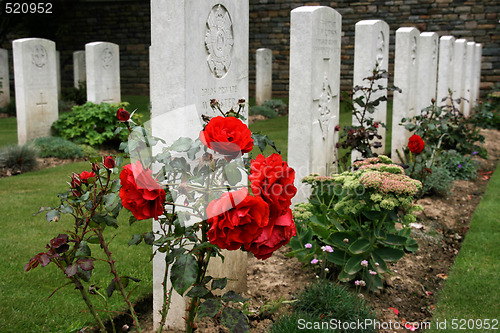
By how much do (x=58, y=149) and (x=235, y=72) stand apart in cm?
512

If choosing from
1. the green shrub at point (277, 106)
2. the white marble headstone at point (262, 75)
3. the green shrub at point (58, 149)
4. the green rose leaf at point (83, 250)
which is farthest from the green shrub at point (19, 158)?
the white marble headstone at point (262, 75)

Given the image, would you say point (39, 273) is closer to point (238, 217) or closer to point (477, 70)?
point (238, 217)

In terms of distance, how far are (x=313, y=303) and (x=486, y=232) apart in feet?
7.83

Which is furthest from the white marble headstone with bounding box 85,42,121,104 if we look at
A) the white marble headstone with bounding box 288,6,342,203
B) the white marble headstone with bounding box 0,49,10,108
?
the white marble headstone with bounding box 288,6,342,203

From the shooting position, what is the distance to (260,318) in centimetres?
286

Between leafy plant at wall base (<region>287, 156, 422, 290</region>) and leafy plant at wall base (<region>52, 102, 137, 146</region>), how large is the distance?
5.34m

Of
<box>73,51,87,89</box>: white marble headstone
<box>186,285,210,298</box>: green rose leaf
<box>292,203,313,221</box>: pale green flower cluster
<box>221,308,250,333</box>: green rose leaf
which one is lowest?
<box>221,308,250,333</box>: green rose leaf

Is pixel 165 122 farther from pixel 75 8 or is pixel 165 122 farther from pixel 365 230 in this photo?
pixel 75 8

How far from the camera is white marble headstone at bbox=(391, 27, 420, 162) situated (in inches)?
258

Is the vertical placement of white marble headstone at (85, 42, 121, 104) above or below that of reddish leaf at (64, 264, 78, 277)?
above

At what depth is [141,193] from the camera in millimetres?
1725

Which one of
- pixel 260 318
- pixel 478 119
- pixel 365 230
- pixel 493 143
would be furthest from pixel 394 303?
pixel 493 143

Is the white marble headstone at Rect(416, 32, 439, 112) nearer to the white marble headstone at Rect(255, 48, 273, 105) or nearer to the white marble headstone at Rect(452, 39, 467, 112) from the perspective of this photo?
the white marble headstone at Rect(452, 39, 467, 112)

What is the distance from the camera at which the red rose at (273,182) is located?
1711 mm
